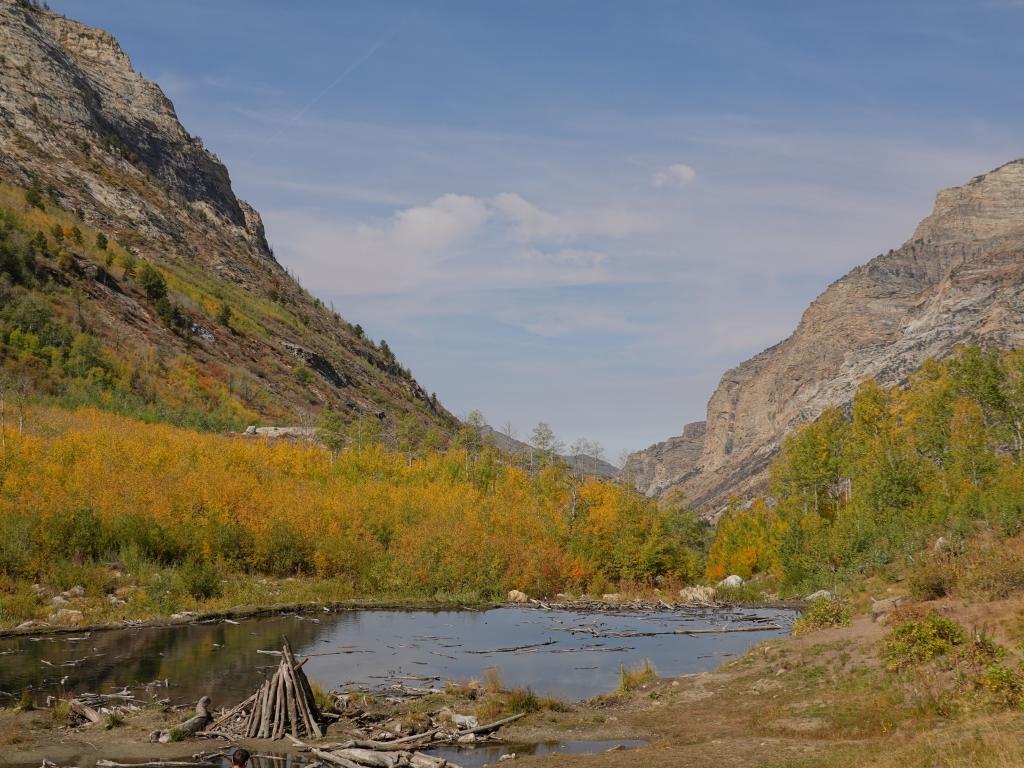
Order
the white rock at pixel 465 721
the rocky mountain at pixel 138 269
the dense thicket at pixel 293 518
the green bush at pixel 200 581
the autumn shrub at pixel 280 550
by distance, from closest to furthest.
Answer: the white rock at pixel 465 721
the green bush at pixel 200 581
the dense thicket at pixel 293 518
the autumn shrub at pixel 280 550
the rocky mountain at pixel 138 269

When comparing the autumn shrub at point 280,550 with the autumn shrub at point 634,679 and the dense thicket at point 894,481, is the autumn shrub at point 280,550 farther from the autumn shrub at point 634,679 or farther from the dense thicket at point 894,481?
the dense thicket at point 894,481

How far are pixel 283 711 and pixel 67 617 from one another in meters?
26.2

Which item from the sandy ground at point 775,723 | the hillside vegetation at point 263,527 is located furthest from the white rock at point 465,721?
the hillside vegetation at point 263,527

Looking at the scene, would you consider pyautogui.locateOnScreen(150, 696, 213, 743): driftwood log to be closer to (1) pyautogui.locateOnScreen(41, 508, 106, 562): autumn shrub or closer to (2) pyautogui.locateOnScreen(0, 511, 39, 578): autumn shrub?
(2) pyautogui.locateOnScreen(0, 511, 39, 578): autumn shrub

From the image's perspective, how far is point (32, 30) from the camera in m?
157

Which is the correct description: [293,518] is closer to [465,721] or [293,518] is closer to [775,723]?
[465,721]

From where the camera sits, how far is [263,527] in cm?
6247

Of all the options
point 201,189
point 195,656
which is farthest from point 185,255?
point 195,656

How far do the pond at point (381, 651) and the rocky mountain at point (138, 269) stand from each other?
4623 centimetres

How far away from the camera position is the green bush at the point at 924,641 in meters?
24.7

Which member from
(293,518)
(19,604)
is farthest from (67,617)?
(293,518)

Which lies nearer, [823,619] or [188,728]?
[188,728]

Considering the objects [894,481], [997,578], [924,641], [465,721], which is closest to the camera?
[924,641]

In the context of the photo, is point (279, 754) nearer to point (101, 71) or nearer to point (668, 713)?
point (668, 713)
